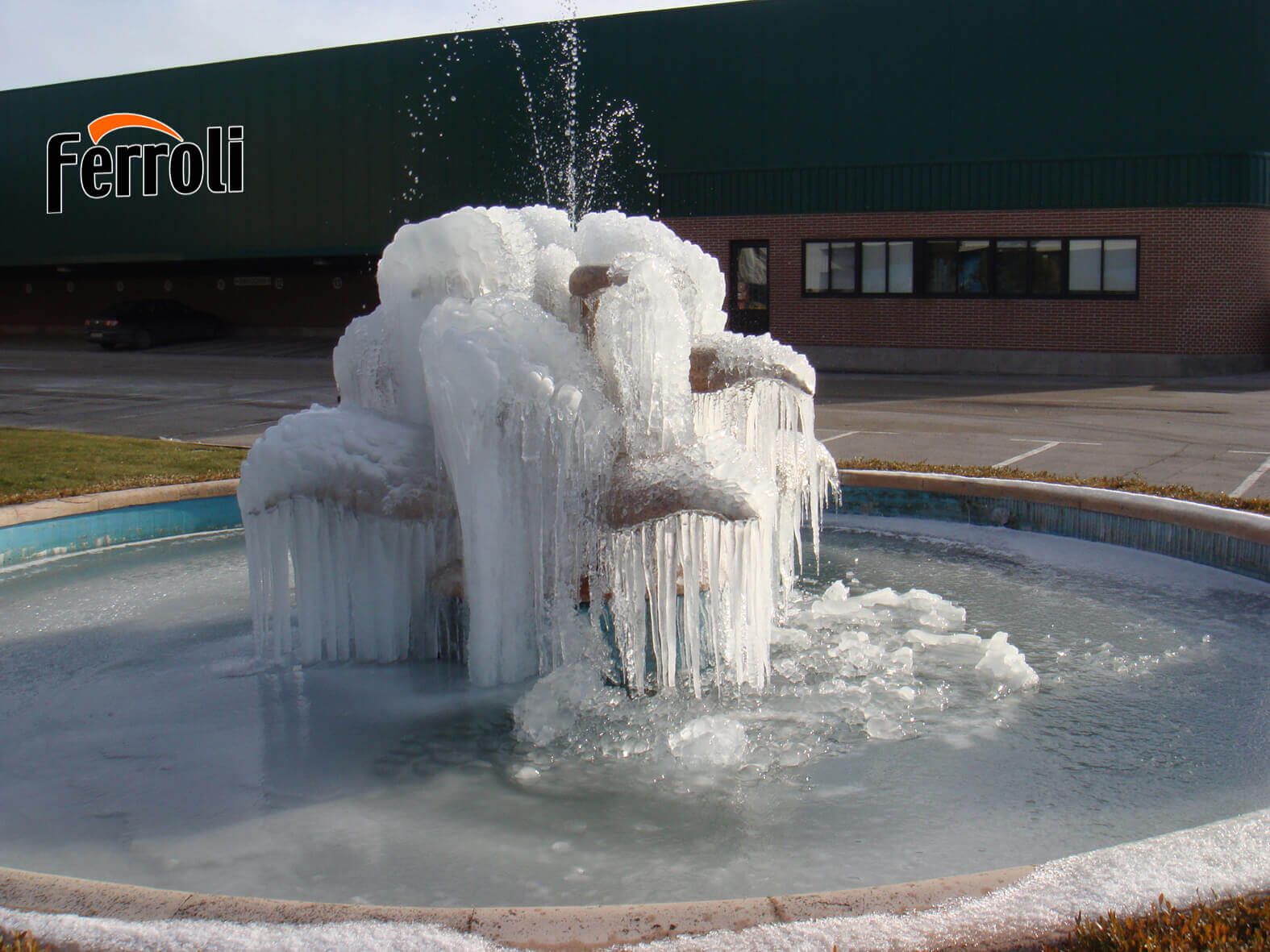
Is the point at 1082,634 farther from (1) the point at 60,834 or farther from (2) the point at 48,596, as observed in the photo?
(2) the point at 48,596

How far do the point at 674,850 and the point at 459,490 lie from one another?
255 cm

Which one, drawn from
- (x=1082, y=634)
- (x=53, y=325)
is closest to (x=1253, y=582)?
(x=1082, y=634)

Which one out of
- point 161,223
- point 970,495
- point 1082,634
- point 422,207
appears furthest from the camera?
point 161,223

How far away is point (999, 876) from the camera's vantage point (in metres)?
4.09

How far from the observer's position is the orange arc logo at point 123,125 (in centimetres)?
4341

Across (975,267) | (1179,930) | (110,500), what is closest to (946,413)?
(975,267)

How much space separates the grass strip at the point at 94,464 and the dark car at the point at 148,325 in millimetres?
25674

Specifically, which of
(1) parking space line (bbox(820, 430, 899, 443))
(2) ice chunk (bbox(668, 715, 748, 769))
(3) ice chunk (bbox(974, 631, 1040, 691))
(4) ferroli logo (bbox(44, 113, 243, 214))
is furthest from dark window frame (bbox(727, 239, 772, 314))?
(2) ice chunk (bbox(668, 715, 748, 769))

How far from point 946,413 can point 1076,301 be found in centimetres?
964

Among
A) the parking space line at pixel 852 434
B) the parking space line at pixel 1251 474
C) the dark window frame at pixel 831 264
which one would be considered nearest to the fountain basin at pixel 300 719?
the parking space line at pixel 1251 474

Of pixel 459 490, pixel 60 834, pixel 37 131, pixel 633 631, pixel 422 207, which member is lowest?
pixel 60 834

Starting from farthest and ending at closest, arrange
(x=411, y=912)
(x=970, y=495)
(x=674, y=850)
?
(x=970, y=495), (x=674, y=850), (x=411, y=912)

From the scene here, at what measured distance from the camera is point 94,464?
14.0 meters

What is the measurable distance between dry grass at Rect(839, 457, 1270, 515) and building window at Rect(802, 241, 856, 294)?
1875 centimetres
